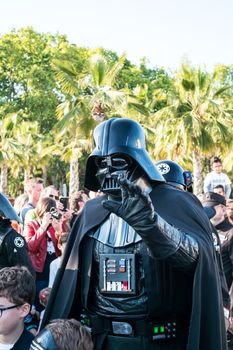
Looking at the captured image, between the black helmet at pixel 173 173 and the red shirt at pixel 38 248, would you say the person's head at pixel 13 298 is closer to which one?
the black helmet at pixel 173 173

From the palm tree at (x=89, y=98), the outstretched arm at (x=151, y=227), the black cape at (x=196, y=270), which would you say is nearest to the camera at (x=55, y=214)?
the black cape at (x=196, y=270)

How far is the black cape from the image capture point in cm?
273

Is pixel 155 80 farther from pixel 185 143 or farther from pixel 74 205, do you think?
pixel 74 205

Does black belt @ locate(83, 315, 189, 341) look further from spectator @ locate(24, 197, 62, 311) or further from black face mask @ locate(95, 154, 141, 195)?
spectator @ locate(24, 197, 62, 311)

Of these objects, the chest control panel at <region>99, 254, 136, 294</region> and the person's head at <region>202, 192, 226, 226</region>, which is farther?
the person's head at <region>202, 192, 226, 226</region>

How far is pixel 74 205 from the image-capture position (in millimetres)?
7965

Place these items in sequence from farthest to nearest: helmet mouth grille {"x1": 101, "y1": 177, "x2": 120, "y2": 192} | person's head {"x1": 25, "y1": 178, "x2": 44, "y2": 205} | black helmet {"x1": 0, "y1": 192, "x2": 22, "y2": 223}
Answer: person's head {"x1": 25, "y1": 178, "x2": 44, "y2": 205}
black helmet {"x1": 0, "y1": 192, "x2": 22, "y2": 223}
helmet mouth grille {"x1": 101, "y1": 177, "x2": 120, "y2": 192}

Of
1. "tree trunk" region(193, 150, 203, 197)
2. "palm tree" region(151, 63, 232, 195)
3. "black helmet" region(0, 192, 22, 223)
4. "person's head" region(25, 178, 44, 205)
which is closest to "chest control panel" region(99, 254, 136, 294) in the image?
"black helmet" region(0, 192, 22, 223)

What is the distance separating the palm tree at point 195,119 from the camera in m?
19.9

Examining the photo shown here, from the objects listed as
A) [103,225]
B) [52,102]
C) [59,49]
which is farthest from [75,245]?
[59,49]

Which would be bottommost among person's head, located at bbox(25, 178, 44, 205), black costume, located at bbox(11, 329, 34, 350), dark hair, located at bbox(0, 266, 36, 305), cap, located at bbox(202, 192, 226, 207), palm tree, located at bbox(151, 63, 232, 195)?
black costume, located at bbox(11, 329, 34, 350)

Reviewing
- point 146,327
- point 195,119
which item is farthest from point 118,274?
point 195,119

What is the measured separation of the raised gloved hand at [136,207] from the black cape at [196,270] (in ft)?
1.48

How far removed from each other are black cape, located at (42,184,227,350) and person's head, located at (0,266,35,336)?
1.23 ft
